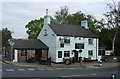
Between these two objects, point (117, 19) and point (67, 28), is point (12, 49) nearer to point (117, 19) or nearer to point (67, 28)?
point (67, 28)

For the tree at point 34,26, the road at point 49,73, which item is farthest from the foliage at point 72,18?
the road at point 49,73

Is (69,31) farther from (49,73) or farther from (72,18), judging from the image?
(72,18)

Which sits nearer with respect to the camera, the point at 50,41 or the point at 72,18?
the point at 50,41

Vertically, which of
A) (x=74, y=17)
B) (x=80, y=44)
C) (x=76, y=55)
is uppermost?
(x=74, y=17)

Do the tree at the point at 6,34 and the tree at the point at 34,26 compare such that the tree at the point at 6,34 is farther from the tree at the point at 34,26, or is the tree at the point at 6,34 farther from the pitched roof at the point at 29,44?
the pitched roof at the point at 29,44

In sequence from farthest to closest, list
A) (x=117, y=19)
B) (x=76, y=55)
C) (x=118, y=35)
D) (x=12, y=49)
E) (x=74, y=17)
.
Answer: (x=74, y=17), (x=118, y=35), (x=117, y=19), (x=76, y=55), (x=12, y=49)

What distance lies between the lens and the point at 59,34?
31.4 meters

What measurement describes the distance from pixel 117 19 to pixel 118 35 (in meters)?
4.96

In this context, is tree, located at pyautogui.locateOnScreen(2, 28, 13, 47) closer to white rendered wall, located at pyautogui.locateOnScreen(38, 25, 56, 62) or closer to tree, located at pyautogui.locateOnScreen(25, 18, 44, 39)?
tree, located at pyautogui.locateOnScreen(25, 18, 44, 39)

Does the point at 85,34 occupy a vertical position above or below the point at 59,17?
below

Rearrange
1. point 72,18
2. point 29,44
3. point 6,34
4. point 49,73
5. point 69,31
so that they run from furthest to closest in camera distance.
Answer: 1. point 6,34
2. point 72,18
3. point 69,31
4. point 29,44
5. point 49,73

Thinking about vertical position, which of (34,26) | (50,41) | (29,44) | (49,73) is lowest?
(49,73)

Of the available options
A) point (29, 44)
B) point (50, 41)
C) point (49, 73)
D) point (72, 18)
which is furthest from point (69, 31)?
point (72, 18)

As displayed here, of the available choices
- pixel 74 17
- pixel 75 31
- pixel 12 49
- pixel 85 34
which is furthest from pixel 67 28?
pixel 74 17
